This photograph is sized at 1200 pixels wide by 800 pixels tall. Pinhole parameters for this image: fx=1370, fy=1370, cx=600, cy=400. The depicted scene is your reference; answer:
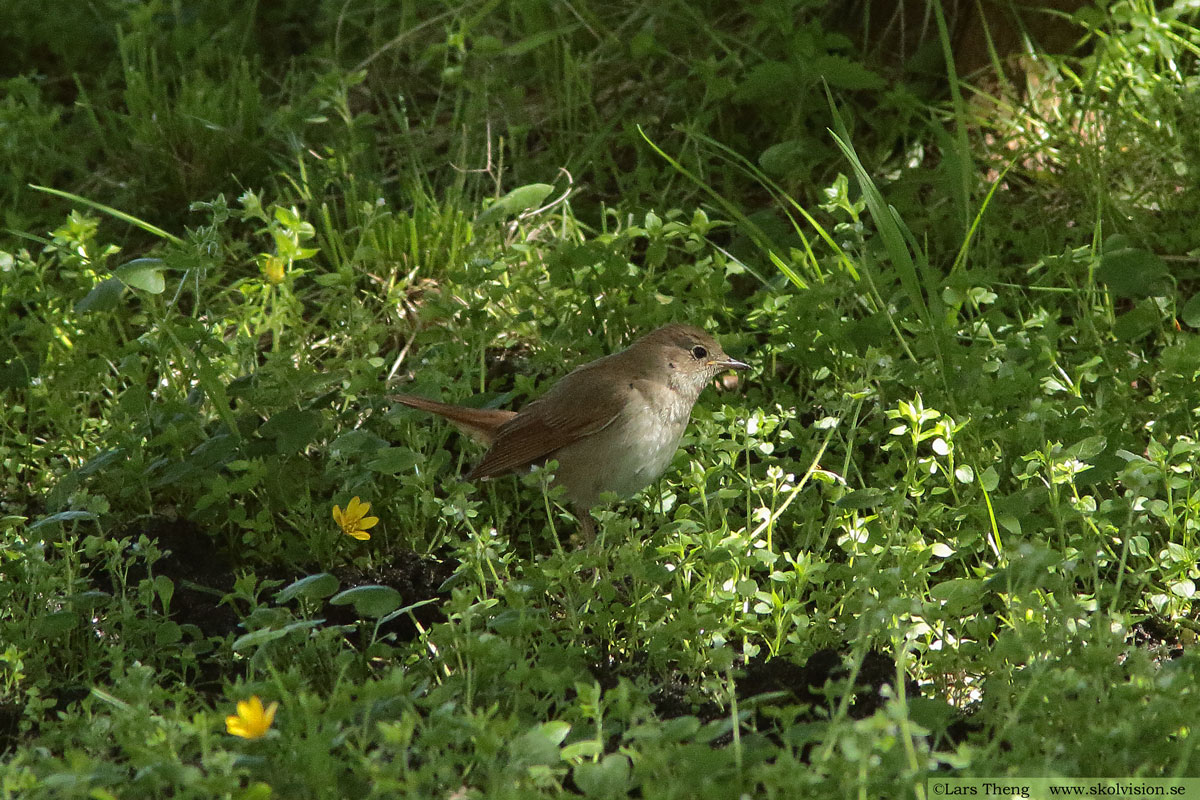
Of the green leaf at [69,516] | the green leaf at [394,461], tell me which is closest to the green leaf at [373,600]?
the green leaf at [394,461]

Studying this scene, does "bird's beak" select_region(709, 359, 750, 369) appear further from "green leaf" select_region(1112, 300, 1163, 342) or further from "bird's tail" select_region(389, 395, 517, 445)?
"green leaf" select_region(1112, 300, 1163, 342)

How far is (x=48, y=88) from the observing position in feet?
24.9

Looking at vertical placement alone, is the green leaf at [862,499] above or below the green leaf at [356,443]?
below

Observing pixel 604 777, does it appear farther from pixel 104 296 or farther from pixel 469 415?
pixel 104 296

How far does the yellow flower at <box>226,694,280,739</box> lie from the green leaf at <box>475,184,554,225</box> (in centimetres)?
275

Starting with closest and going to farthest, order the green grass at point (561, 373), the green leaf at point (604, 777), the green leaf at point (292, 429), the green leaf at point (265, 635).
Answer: the green leaf at point (604, 777) < the green grass at point (561, 373) < the green leaf at point (265, 635) < the green leaf at point (292, 429)

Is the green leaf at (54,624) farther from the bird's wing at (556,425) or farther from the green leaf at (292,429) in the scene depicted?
the bird's wing at (556,425)

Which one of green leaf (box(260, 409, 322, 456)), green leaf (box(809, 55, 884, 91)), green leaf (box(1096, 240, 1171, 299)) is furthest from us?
green leaf (box(809, 55, 884, 91))

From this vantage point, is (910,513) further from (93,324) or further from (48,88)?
(48,88)

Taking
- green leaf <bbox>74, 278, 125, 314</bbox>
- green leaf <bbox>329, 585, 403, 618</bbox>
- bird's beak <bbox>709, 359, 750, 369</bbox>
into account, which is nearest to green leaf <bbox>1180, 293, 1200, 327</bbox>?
bird's beak <bbox>709, 359, 750, 369</bbox>

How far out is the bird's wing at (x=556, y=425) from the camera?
14.6 feet

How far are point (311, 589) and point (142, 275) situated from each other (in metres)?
1.35

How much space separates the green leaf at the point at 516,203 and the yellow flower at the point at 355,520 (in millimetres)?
1499

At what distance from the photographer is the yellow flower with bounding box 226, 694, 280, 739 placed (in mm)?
2863
